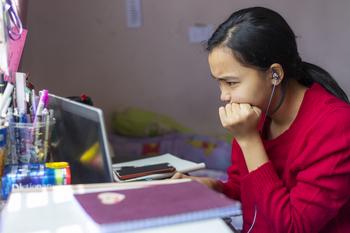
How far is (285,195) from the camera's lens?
897mm

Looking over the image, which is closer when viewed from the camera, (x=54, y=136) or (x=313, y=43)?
(x=54, y=136)

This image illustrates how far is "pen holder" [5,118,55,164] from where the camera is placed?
3.10 feet

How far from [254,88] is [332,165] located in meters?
0.21

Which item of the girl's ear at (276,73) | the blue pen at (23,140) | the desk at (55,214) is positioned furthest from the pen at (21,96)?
the girl's ear at (276,73)

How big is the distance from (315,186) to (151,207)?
38 centimetres

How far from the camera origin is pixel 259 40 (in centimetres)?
93

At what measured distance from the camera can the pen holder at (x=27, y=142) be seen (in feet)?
3.10

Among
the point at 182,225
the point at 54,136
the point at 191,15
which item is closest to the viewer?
the point at 182,225

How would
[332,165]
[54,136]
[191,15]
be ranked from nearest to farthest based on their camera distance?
[332,165] < [54,136] < [191,15]

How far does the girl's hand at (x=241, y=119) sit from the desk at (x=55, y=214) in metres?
0.25

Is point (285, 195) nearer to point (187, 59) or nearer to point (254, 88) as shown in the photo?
point (254, 88)

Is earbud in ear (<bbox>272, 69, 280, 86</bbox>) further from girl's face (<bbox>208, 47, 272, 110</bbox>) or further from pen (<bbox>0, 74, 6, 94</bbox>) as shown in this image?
pen (<bbox>0, 74, 6, 94</bbox>)

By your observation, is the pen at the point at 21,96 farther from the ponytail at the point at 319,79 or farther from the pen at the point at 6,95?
the ponytail at the point at 319,79

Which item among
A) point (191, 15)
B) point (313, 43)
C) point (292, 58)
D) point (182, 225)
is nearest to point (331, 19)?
point (313, 43)
